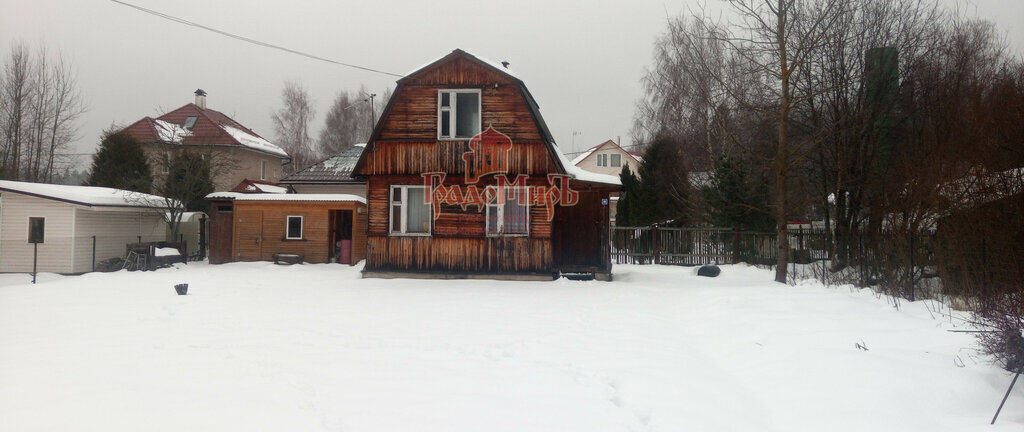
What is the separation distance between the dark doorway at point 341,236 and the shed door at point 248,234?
8.12 ft

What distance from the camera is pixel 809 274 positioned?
1584cm

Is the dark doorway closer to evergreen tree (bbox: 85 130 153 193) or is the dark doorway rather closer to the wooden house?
the wooden house

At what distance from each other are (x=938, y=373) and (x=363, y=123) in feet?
164

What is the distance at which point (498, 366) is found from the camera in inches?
268

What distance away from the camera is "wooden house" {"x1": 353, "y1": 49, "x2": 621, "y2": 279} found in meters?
15.4

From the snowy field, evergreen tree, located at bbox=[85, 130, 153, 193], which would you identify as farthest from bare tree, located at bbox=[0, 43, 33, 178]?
the snowy field

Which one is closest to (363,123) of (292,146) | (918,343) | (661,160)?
(292,146)

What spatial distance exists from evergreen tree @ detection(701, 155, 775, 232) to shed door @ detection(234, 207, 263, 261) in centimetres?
1622

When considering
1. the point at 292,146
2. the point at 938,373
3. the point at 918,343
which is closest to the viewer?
the point at 938,373

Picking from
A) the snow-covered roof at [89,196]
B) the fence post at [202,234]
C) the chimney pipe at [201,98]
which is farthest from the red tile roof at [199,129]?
the snow-covered roof at [89,196]

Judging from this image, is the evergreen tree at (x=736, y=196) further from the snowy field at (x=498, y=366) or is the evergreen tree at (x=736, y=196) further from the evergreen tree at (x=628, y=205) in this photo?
the snowy field at (x=498, y=366)

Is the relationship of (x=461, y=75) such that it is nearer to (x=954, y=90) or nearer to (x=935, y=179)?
(x=935, y=179)

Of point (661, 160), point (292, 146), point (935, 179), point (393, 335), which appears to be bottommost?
point (393, 335)

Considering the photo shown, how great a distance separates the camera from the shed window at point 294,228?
21.8 m
